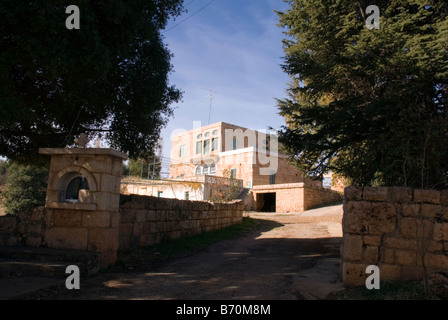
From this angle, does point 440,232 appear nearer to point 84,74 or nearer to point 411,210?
point 411,210

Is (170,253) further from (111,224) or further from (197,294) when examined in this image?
(197,294)

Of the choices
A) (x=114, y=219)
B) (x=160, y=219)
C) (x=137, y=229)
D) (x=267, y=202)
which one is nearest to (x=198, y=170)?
(x=267, y=202)

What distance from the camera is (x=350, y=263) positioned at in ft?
18.5

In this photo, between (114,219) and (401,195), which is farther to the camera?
(114,219)

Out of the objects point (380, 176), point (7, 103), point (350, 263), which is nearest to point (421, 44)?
point (380, 176)

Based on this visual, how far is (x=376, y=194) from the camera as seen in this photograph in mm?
5684

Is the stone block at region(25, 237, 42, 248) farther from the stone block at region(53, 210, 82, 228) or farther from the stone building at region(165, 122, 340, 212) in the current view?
the stone building at region(165, 122, 340, 212)

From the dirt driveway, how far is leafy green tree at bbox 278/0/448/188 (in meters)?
2.51

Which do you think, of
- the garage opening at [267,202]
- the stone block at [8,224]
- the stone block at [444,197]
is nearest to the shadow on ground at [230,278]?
the stone block at [444,197]

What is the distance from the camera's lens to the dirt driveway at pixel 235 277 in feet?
17.1

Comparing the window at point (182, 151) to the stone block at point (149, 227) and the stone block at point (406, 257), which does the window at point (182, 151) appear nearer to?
the stone block at point (149, 227)

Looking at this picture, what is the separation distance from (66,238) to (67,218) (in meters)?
0.40

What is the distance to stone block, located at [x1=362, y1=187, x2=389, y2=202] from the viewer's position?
18.6ft

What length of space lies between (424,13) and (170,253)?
943 centimetres
